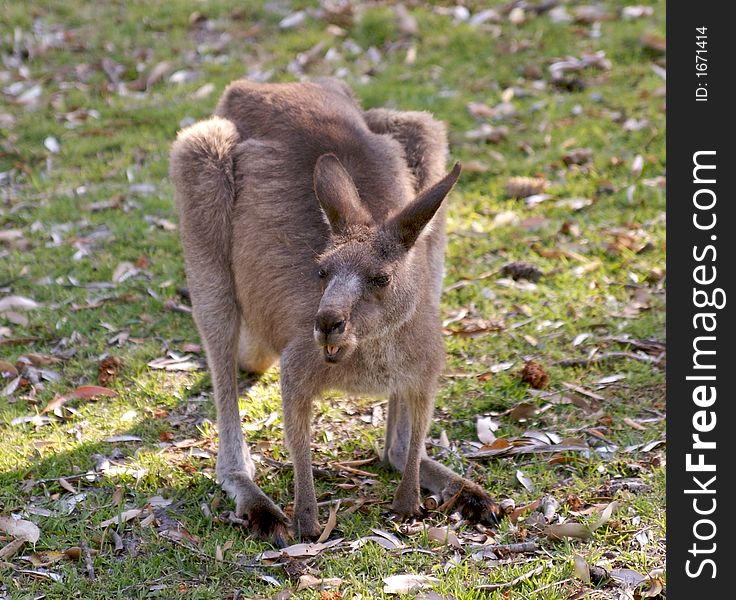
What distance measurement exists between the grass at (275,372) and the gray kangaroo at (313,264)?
204mm

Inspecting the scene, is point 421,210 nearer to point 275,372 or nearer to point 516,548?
point 516,548

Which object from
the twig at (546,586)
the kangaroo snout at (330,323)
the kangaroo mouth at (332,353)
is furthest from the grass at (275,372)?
the kangaroo snout at (330,323)

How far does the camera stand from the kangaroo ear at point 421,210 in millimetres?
3174

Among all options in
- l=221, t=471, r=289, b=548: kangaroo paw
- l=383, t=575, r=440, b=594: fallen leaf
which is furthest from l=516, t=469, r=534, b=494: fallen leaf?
l=221, t=471, r=289, b=548: kangaroo paw

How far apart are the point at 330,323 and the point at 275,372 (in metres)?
1.68

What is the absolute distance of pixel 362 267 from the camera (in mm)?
3162

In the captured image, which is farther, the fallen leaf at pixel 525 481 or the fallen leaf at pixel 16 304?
the fallen leaf at pixel 16 304

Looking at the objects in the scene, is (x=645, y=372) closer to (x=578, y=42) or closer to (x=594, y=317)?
(x=594, y=317)

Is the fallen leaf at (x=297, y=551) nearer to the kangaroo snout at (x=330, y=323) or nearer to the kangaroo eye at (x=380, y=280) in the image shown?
the kangaroo snout at (x=330, y=323)

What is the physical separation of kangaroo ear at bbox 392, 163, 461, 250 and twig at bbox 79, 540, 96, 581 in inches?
57.9

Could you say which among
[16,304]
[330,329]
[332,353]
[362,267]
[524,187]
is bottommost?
[16,304]

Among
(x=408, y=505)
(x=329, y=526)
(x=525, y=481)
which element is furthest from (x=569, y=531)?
(x=329, y=526)
